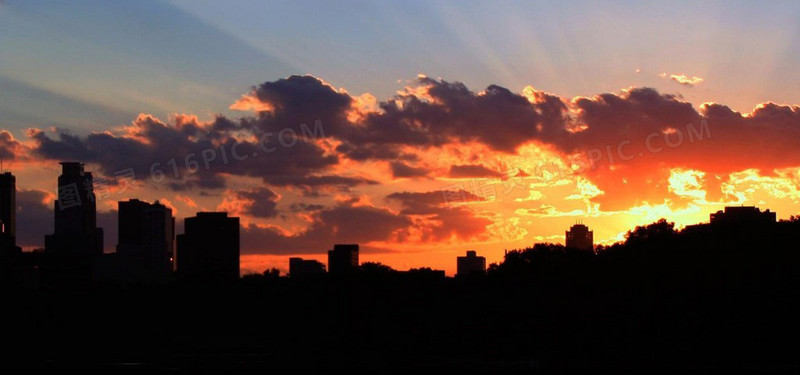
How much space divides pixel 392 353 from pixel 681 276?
2772 cm

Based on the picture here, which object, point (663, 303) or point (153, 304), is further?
point (153, 304)

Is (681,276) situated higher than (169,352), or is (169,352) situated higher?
(681,276)

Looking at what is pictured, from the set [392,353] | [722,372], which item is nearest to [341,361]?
[392,353]

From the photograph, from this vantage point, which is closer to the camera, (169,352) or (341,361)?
(341,361)

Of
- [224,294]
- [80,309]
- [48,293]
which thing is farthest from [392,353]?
[48,293]

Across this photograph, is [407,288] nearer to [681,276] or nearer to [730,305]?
[681,276]

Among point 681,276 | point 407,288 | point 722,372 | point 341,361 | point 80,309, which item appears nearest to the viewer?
point 722,372

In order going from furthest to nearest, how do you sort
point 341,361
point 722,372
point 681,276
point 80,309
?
point 80,309 < point 681,276 < point 341,361 < point 722,372

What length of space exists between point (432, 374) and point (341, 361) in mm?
14531

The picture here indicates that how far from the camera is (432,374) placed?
193 feet

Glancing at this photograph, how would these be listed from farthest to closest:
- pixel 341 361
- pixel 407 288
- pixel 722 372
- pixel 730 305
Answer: pixel 407 288
pixel 730 305
pixel 341 361
pixel 722 372

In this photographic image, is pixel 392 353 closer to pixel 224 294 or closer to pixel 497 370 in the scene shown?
pixel 497 370

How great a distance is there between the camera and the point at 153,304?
5335 inches

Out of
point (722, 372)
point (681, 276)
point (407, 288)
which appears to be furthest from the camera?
point (407, 288)
